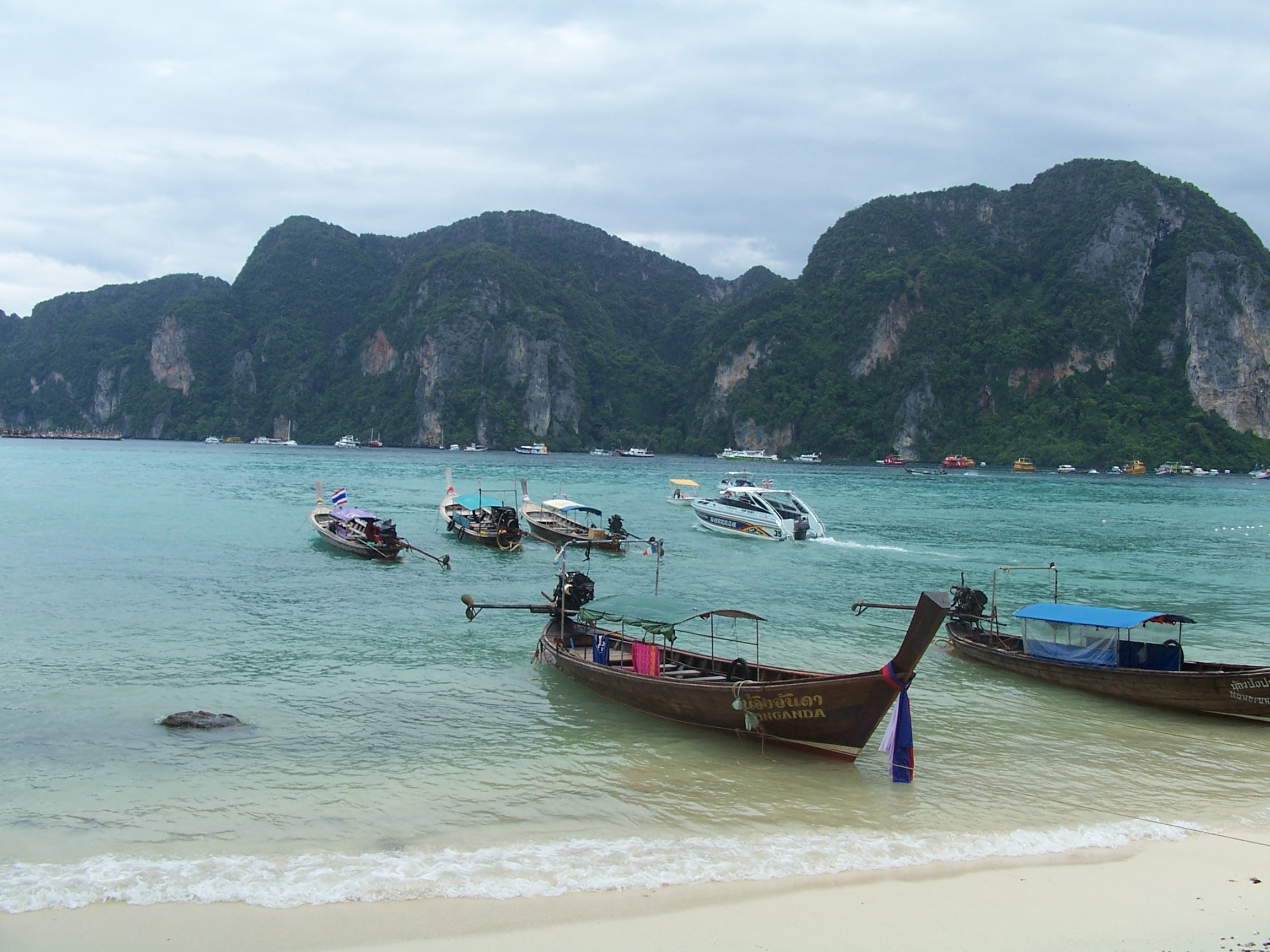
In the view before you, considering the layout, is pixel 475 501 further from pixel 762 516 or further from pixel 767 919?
pixel 767 919

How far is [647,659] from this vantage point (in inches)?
544

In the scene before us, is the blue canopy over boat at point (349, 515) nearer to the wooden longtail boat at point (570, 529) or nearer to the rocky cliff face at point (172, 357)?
the wooden longtail boat at point (570, 529)

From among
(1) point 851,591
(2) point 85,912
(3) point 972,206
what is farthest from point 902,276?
(2) point 85,912

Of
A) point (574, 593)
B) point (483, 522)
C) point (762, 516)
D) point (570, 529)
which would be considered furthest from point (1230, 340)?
point (574, 593)

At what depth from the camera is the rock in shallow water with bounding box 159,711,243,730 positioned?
12.6 m

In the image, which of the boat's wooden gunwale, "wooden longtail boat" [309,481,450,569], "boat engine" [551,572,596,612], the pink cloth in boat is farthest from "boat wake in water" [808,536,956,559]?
the pink cloth in boat

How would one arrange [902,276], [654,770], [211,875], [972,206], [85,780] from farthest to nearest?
[972,206]
[902,276]
[654,770]
[85,780]
[211,875]

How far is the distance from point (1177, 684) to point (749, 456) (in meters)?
129

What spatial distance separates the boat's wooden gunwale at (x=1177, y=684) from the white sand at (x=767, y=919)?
608 cm

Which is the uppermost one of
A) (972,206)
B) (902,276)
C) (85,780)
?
(972,206)

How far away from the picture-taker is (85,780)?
10711 millimetres

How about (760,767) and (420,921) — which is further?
(760,767)

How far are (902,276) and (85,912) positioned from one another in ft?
542

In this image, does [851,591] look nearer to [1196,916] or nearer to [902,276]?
[1196,916]
